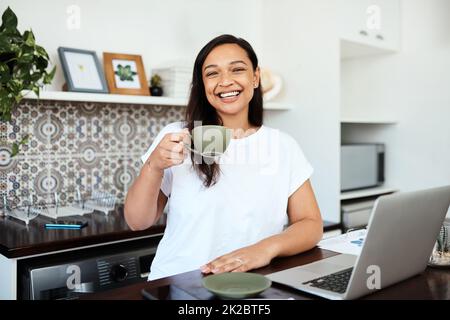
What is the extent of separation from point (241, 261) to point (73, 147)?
1509 mm

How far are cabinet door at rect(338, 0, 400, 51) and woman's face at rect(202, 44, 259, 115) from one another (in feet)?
4.32

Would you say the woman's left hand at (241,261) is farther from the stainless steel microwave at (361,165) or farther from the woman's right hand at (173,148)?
the stainless steel microwave at (361,165)

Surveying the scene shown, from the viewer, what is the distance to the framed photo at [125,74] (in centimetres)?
233

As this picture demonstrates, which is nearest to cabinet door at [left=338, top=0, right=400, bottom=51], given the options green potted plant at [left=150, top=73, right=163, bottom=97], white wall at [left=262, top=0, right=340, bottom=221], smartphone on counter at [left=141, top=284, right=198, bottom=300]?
white wall at [left=262, top=0, right=340, bottom=221]

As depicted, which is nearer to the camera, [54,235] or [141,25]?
[54,235]

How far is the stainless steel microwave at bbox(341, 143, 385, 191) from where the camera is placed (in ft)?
9.25

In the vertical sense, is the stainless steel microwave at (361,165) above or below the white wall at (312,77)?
below

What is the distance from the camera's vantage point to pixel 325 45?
2.69 metres

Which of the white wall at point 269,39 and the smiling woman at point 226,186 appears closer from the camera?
the smiling woman at point 226,186

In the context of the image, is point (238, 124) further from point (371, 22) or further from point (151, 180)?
point (371, 22)

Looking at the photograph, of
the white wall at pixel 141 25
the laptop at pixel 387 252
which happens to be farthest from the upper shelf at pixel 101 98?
the laptop at pixel 387 252

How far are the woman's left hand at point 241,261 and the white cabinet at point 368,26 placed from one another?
1.83 m

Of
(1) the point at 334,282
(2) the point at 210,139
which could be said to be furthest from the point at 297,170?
(1) the point at 334,282

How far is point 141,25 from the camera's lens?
2559mm
